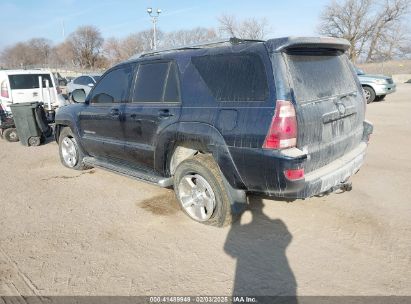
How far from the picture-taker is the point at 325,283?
2.92m

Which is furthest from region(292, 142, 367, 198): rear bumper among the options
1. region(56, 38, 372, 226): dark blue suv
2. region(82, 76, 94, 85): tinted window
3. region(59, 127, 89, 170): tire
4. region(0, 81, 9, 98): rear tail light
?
region(82, 76, 94, 85): tinted window

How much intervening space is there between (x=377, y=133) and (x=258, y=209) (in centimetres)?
543

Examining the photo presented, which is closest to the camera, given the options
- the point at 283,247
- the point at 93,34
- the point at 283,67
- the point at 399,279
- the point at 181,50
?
the point at 399,279

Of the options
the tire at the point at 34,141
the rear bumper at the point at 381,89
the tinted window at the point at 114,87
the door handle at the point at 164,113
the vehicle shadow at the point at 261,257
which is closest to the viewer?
the vehicle shadow at the point at 261,257

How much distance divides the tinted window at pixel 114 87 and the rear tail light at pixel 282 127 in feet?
7.64

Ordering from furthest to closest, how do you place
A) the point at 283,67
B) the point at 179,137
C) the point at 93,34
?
the point at 93,34 < the point at 179,137 < the point at 283,67

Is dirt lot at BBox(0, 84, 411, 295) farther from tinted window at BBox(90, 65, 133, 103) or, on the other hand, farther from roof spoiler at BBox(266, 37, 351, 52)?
roof spoiler at BBox(266, 37, 351, 52)

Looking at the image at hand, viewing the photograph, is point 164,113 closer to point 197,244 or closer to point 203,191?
point 203,191

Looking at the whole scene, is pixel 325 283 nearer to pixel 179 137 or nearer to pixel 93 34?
pixel 179 137

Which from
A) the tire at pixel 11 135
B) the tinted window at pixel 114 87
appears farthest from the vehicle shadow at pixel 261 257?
the tire at pixel 11 135

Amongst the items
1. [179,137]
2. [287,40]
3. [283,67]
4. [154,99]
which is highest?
[287,40]

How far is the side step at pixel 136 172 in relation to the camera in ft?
14.2

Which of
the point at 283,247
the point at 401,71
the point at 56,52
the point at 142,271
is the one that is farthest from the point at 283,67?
the point at 56,52

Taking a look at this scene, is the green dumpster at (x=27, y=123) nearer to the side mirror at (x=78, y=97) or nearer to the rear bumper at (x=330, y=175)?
the side mirror at (x=78, y=97)
